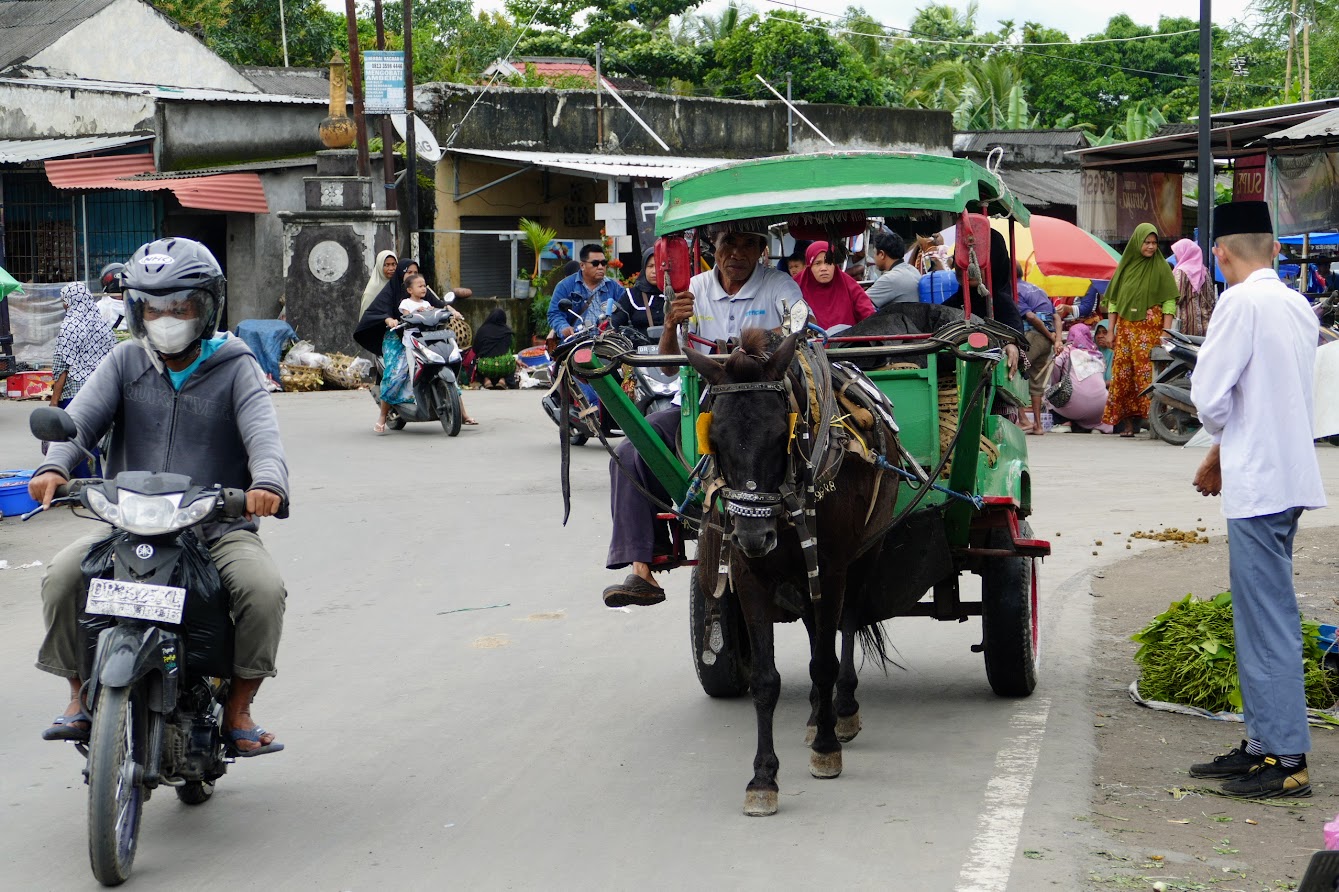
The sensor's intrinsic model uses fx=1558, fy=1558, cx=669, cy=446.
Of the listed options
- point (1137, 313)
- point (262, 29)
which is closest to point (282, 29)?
point (262, 29)

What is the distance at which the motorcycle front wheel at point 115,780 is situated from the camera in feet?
14.2

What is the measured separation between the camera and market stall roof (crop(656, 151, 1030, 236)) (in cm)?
617

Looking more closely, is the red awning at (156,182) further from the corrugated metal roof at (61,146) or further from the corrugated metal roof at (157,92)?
the corrugated metal roof at (157,92)

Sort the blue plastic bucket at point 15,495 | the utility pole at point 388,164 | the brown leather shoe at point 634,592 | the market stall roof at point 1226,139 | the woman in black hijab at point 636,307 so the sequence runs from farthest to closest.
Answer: the utility pole at point 388,164 < the market stall roof at point 1226,139 < the woman in black hijab at point 636,307 < the blue plastic bucket at point 15,495 < the brown leather shoe at point 634,592

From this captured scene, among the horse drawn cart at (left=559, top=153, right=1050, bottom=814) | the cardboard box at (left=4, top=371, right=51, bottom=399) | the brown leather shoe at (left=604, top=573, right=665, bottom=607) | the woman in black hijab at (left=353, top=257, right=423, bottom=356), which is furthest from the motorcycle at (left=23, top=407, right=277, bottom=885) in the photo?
the cardboard box at (left=4, top=371, right=51, bottom=399)

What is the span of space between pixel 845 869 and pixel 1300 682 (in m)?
1.90

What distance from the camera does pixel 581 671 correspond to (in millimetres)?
7336

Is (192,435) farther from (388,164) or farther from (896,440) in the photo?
(388,164)

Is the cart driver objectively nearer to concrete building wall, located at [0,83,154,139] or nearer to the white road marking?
the white road marking

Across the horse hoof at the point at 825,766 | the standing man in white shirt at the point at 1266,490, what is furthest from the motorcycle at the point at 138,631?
the standing man in white shirt at the point at 1266,490

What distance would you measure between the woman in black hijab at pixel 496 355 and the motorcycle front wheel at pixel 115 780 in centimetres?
1866

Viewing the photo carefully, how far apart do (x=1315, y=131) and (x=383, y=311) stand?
9843 millimetres

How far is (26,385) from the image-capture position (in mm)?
21047

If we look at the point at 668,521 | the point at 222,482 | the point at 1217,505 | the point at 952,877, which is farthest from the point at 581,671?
the point at 1217,505
